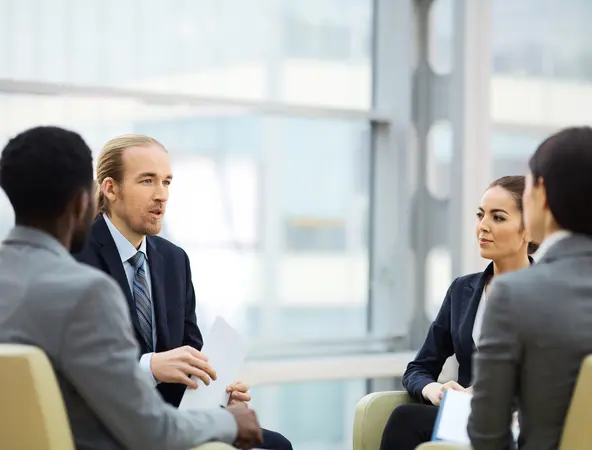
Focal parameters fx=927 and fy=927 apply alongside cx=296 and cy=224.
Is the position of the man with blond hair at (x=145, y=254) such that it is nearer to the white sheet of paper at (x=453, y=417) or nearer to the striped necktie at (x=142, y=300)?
the striped necktie at (x=142, y=300)

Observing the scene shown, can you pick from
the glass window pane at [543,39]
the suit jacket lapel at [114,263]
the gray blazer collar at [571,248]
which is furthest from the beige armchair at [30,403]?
the glass window pane at [543,39]

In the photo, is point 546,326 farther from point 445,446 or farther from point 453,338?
point 453,338

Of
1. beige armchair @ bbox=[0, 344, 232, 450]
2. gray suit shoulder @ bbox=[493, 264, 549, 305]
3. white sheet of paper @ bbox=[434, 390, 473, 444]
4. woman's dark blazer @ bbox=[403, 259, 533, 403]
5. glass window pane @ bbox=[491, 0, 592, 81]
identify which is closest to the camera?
beige armchair @ bbox=[0, 344, 232, 450]

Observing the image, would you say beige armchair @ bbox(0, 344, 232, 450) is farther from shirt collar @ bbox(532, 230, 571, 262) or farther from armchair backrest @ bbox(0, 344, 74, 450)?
shirt collar @ bbox(532, 230, 571, 262)

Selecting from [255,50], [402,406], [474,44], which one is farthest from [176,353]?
[474,44]

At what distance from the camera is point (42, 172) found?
2096mm

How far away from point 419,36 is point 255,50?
110 cm

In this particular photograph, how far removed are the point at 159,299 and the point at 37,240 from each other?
110cm

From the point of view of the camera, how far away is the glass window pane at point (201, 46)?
4.73 metres

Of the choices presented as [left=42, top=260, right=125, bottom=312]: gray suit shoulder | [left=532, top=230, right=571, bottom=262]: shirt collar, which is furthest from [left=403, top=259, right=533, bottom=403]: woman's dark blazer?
[left=42, top=260, right=125, bottom=312]: gray suit shoulder

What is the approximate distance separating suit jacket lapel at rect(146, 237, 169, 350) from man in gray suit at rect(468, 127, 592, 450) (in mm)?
1320

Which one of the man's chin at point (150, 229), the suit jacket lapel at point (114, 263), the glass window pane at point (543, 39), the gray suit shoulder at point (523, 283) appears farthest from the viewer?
the glass window pane at point (543, 39)

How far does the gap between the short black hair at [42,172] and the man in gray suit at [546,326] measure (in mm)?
997

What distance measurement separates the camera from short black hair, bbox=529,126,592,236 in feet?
6.96
